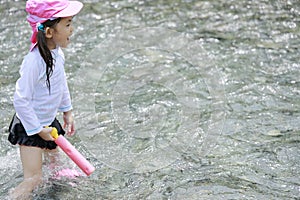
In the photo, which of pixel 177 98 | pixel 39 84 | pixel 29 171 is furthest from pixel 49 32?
pixel 177 98

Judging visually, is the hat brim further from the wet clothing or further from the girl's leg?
the girl's leg

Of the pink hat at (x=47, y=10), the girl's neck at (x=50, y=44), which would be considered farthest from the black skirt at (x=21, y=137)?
the pink hat at (x=47, y=10)

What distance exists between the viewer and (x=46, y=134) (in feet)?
9.44

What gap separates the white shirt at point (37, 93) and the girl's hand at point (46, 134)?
29 millimetres

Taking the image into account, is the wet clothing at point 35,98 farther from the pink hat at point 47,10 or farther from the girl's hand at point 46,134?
the pink hat at point 47,10

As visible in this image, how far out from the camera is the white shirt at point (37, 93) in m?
2.75

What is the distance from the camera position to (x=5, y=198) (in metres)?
3.10

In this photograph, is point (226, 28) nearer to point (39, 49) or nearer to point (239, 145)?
point (239, 145)

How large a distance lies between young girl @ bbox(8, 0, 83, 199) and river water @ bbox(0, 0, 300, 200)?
0.26 metres

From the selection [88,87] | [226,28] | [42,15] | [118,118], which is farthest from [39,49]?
[226,28]

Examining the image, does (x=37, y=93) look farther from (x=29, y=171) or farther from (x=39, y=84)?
(x=29, y=171)

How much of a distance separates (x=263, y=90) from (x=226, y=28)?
131 centimetres

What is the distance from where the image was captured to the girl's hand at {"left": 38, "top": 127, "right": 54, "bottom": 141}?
287cm

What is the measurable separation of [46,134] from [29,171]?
27cm
